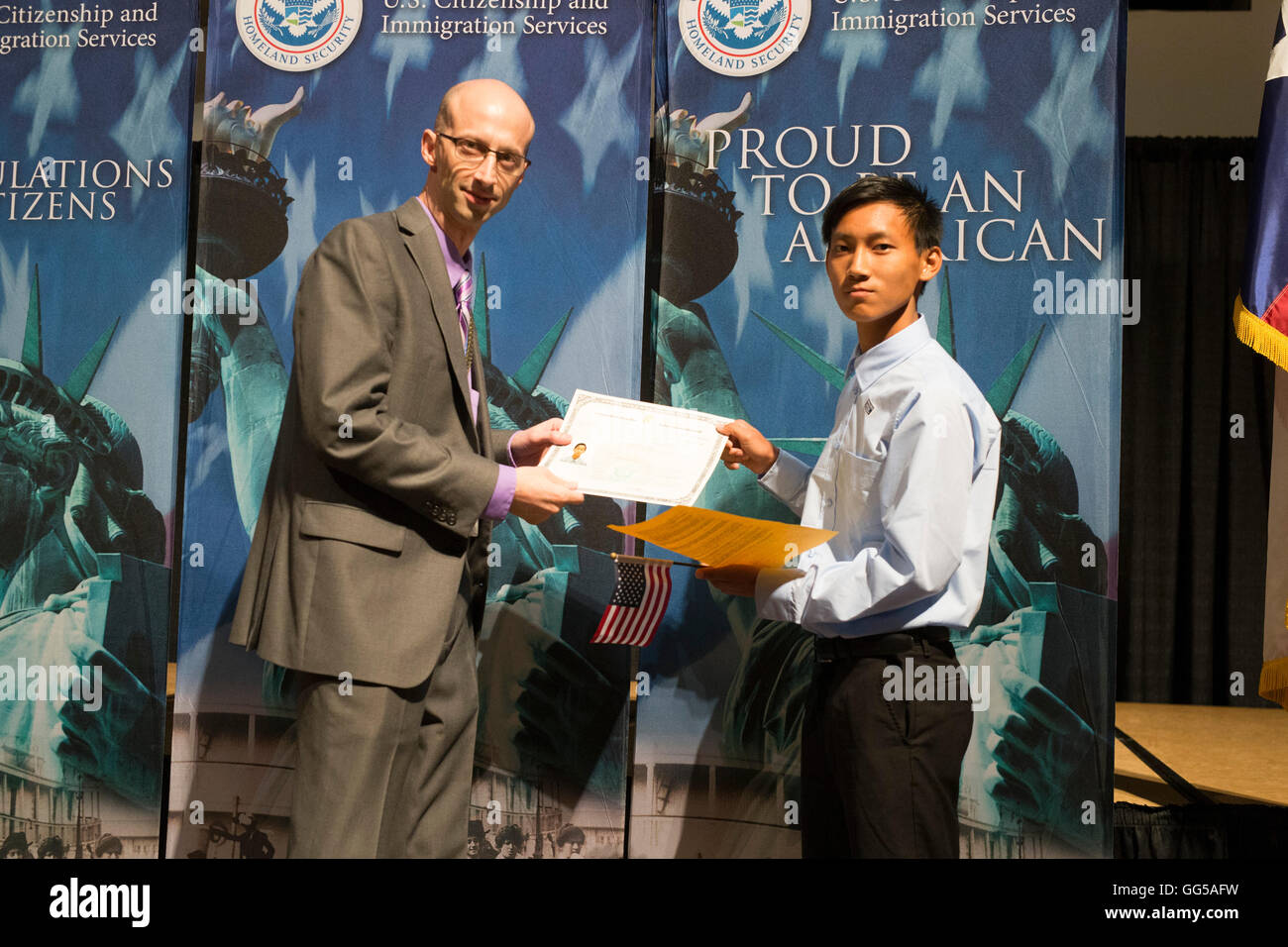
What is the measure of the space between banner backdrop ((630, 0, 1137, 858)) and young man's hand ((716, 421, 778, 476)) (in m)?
0.39

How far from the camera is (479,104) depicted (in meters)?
2.67

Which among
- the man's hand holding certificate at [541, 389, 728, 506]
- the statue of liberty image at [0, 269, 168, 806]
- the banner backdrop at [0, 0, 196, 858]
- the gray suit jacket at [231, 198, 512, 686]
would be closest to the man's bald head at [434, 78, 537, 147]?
the gray suit jacket at [231, 198, 512, 686]

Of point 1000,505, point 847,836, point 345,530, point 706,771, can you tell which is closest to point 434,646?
point 345,530

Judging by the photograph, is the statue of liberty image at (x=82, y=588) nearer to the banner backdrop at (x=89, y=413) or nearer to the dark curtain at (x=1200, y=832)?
the banner backdrop at (x=89, y=413)

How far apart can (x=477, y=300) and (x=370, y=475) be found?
4.00 feet

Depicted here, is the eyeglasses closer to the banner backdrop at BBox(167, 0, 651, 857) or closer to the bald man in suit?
the bald man in suit

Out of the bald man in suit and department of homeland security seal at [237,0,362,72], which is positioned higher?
department of homeland security seal at [237,0,362,72]

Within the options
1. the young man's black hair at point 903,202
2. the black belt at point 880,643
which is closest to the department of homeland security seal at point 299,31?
the young man's black hair at point 903,202

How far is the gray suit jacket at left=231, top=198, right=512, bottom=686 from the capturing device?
237cm

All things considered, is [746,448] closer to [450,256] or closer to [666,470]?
[666,470]

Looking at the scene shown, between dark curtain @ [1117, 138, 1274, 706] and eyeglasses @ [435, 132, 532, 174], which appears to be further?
dark curtain @ [1117, 138, 1274, 706]

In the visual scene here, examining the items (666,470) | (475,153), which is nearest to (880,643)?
(666,470)

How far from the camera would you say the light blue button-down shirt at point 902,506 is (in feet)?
7.88
